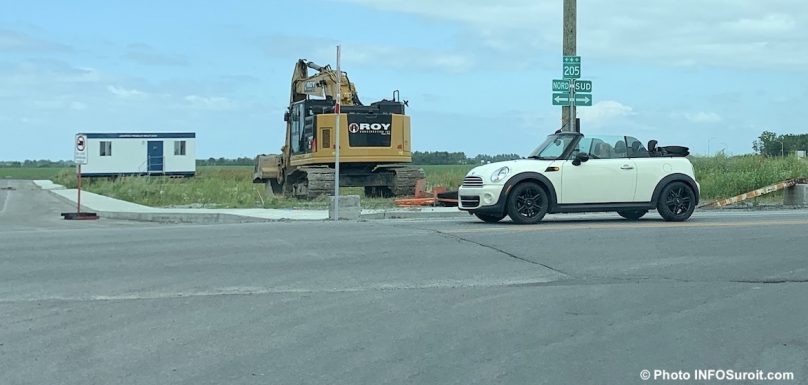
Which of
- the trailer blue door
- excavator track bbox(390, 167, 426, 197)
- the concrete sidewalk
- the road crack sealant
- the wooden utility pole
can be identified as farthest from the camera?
the trailer blue door

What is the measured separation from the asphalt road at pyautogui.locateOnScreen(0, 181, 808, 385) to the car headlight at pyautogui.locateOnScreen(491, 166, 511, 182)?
1.37 metres

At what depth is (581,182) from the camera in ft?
49.5

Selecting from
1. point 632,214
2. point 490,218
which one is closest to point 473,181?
point 490,218

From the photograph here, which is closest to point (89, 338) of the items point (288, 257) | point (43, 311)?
point (43, 311)

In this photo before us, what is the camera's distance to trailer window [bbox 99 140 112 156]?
54.6m

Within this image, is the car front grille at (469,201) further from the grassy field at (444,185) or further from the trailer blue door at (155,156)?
the trailer blue door at (155,156)

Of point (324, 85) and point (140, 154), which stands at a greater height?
point (324, 85)

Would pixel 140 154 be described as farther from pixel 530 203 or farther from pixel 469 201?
pixel 530 203

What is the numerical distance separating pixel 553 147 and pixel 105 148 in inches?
1749

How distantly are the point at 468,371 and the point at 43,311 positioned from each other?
422 cm

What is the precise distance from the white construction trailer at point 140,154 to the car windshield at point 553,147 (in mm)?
43211

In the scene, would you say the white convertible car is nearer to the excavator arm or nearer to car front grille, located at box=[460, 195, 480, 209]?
car front grille, located at box=[460, 195, 480, 209]

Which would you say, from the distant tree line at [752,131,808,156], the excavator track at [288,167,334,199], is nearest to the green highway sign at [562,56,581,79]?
the excavator track at [288,167,334,199]

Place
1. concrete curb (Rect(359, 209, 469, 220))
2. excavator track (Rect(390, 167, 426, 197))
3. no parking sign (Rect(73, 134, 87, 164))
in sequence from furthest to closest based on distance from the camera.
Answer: excavator track (Rect(390, 167, 426, 197)) < no parking sign (Rect(73, 134, 87, 164)) < concrete curb (Rect(359, 209, 469, 220))
